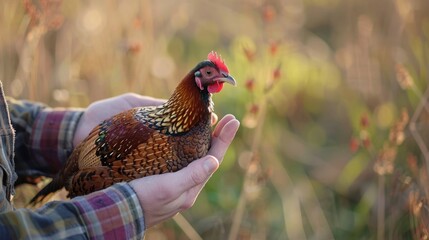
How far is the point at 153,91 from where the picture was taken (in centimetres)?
296

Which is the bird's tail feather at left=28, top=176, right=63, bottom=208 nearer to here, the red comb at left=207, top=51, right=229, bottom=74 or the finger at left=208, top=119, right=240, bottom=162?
the finger at left=208, top=119, right=240, bottom=162

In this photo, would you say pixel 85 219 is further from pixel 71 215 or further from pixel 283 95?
pixel 283 95

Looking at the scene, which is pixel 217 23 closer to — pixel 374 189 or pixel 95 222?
pixel 374 189

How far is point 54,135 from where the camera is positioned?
2.13m

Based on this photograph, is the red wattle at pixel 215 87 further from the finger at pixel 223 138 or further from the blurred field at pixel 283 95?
the blurred field at pixel 283 95

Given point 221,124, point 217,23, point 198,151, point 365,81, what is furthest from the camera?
point 217,23

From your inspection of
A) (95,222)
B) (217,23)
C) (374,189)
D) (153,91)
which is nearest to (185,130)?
(95,222)

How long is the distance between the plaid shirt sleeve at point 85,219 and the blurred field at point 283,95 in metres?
0.67

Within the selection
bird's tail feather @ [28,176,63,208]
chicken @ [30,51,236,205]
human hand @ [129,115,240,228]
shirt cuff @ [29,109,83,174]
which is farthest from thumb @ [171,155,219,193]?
shirt cuff @ [29,109,83,174]

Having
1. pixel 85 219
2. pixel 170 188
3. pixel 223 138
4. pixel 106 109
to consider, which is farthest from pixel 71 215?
pixel 106 109

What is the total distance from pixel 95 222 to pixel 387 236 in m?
1.29

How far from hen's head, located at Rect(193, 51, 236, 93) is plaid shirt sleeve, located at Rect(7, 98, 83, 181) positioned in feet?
1.92

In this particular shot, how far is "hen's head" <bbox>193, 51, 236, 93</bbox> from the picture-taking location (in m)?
1.73

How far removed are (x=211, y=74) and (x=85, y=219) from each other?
0.53m
